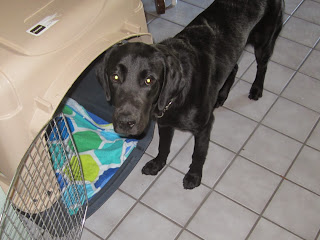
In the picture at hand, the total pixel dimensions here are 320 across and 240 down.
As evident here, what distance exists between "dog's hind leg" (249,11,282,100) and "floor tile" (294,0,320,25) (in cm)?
98

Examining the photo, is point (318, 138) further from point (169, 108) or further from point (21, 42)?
point (21, 42)

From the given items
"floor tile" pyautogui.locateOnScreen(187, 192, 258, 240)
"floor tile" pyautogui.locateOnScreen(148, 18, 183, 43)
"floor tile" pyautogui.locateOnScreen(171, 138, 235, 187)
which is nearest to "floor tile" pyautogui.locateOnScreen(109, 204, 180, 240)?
"floor tile" pyautogui.locateOnScreen(187, 192, 258, 240)

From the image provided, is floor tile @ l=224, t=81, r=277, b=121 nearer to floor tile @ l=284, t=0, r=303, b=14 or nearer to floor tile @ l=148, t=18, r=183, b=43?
floor tile @ l=148, t=18, r=183, b=43

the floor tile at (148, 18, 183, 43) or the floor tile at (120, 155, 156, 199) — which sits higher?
the floor tile at (148, 18, 183, 43)

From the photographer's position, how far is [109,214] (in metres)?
2.18

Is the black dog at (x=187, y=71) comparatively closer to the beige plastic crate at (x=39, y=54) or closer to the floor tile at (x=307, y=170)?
the beige plastic crate at (x=39, y=54)

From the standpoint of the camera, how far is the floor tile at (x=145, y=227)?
2.09 metres

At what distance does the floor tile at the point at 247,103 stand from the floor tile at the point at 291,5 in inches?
39.1

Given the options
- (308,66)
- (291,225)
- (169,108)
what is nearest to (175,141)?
(169,108)

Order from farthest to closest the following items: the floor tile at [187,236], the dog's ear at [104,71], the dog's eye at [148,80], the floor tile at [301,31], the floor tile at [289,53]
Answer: the floor tile at [301,31] → the floor tile at [289,53] → the floor tile at [187,236] → the dog's ear at [104,71] → the dog's eye at [148,80]

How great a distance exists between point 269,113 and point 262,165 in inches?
16.1

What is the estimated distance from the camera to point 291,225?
2.12 metres

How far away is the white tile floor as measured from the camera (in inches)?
83.4

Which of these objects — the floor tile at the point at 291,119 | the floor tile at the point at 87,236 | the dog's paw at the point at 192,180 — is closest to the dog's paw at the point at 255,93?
the floor tile at the point at 291,119
